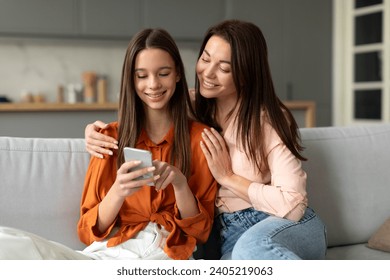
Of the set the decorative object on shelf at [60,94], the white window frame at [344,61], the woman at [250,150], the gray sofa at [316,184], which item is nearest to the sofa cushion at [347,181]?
the gray sofa at [316,184]

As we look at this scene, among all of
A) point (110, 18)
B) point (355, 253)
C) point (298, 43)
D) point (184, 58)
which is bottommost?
point (355, 253)

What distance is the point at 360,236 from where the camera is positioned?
2186 mm

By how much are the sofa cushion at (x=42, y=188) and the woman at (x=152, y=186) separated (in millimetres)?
82

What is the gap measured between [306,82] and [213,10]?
1176 mm

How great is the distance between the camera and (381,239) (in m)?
2.08

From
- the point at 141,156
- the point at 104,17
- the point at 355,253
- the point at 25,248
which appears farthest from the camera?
the point at 104,17

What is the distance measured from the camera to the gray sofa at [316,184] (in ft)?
6.16

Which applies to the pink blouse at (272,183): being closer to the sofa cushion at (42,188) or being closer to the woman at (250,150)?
the woman at (250,150)

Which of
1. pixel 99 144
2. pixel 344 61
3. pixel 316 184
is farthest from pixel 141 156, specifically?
pixel 344 61

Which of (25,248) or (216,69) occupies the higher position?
(216,69)

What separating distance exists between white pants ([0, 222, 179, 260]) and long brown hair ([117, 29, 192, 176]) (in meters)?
0.22

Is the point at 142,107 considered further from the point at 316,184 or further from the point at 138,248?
the point at 316,184

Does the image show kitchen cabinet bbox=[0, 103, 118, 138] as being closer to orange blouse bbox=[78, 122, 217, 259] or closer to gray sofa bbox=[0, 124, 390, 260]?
gray sofa bbox=[0, 124, 390, 260]

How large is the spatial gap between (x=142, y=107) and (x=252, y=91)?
0.36 meters
